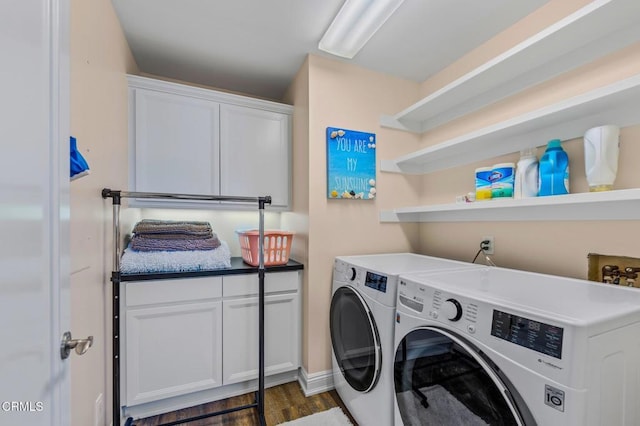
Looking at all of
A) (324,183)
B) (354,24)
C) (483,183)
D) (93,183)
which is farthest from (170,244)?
(483,183)

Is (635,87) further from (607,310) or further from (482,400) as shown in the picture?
(482,400)

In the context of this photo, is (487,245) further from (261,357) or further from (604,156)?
(261,357)

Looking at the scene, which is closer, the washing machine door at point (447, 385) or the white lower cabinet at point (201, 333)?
the washing machine door at point (447, 385)

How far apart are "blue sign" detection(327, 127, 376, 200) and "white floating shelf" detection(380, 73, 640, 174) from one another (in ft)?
0.97

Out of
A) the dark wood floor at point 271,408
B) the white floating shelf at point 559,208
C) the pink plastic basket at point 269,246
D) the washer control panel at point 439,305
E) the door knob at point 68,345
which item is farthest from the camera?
the pink plastic basket at point 269,246

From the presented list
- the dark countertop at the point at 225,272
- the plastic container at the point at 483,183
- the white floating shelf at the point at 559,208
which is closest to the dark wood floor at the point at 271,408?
the dark countertop at the point at 225,272

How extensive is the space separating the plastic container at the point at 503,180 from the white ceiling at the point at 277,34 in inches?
34.7

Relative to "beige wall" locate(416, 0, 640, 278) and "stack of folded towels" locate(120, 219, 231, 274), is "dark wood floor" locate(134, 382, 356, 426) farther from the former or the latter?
"beige wall" locate(416, 0, 640, 278)

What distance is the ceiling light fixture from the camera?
1396 mm

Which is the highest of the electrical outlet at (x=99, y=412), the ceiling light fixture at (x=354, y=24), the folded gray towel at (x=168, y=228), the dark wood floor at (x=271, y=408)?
the ceiling light fixture at (x=354, y=24)

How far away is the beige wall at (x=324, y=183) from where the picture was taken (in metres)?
1.89

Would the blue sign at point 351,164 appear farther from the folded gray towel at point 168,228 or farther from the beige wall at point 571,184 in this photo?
the folded gray towel at point 168,228

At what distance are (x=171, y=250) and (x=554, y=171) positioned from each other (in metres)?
2.15

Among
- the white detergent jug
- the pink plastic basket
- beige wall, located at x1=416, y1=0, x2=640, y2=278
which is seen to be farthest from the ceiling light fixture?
the pink plastic basket
